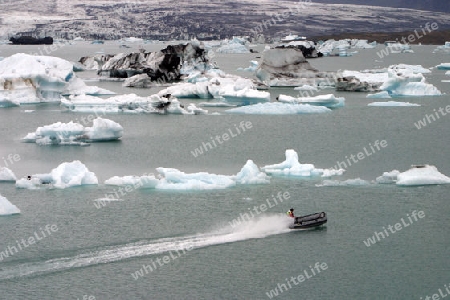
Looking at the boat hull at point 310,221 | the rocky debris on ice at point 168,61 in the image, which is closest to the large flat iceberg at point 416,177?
the boat hull at point 310,221

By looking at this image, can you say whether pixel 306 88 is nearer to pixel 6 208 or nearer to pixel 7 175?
pixel 7 175

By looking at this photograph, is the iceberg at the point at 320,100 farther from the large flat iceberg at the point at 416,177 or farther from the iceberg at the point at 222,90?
the large flat iceberg at the point at 416,177

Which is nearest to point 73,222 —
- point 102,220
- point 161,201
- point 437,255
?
point 102,220

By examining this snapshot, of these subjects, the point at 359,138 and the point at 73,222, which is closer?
the point at 73,222

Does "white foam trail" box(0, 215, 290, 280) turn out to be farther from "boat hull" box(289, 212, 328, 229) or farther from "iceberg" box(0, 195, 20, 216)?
"iceberg" box(0, 195, 20, 216)

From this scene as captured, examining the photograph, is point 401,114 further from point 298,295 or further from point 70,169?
point 298,295

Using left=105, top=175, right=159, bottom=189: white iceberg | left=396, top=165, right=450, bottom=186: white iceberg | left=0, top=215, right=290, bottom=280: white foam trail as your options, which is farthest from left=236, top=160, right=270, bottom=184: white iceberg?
left=396, top=165, right=450, bottom=186: white iceberg
